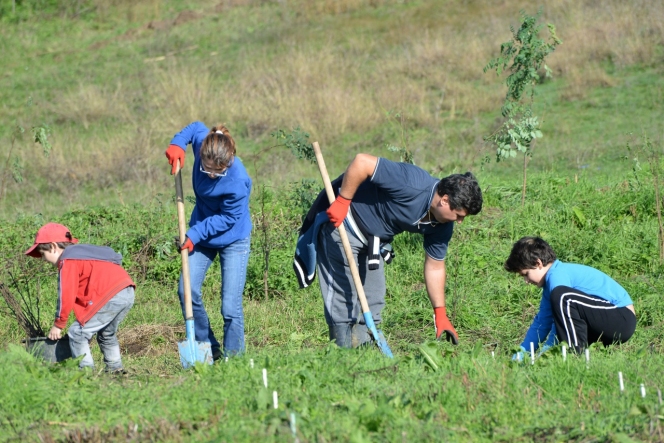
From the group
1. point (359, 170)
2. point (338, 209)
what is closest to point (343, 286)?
point (338, 209)

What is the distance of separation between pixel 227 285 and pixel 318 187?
3.23m

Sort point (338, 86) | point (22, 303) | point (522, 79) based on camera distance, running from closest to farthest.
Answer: point (22, 303), point (522, 79), point (338, 86)

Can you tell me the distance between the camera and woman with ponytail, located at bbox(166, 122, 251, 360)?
517 centimetres

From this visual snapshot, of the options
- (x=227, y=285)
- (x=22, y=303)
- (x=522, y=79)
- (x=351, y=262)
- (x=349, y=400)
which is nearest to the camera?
(x=349, y=400)

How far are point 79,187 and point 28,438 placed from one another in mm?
7811

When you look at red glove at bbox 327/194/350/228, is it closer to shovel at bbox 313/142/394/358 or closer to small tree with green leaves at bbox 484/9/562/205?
shovel at bbox 313/142/394/358

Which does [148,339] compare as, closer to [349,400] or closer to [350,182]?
[350,182]

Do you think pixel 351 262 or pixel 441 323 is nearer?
pixel 351 262

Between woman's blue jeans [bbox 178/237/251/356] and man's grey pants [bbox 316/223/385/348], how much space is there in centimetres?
54

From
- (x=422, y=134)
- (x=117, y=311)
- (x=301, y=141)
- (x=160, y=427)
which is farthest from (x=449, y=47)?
(x=160, y=427)

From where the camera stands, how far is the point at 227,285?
5.39 m

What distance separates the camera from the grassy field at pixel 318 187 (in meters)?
3.89

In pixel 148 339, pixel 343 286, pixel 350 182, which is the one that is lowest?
pixel 148 339

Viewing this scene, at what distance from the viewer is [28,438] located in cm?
368
